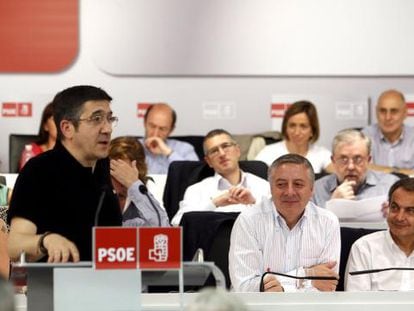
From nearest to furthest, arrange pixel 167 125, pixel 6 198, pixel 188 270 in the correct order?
pixel 188 270 → pixel 6 198 → pixel 167 125

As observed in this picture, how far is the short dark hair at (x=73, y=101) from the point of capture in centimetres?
404

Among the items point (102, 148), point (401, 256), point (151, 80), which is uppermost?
point (151, 80)

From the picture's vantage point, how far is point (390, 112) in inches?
370

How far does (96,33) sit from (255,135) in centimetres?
177

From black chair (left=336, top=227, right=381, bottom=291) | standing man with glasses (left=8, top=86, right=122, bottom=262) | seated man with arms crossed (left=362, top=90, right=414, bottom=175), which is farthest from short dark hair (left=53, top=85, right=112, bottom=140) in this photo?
seated man with arms crossed (left=362, top=90, right=414, bottom=175)

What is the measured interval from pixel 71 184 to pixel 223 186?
3303mm

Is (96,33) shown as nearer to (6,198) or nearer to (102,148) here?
(6,198)

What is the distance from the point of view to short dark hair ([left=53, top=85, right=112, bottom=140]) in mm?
4043

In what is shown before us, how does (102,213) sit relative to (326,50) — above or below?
below

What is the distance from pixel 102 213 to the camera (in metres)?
Answer: 4.02

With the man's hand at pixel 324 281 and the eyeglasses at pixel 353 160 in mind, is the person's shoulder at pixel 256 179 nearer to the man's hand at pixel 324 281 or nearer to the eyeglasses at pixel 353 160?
the eyeglasses at pixel 353 160

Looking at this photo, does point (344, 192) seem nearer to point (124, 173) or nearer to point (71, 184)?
point (124, 173)

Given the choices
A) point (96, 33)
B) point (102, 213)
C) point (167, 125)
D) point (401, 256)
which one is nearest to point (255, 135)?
point (167, 125)

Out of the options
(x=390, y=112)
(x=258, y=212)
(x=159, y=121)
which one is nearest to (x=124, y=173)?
(x=258, y=212)
